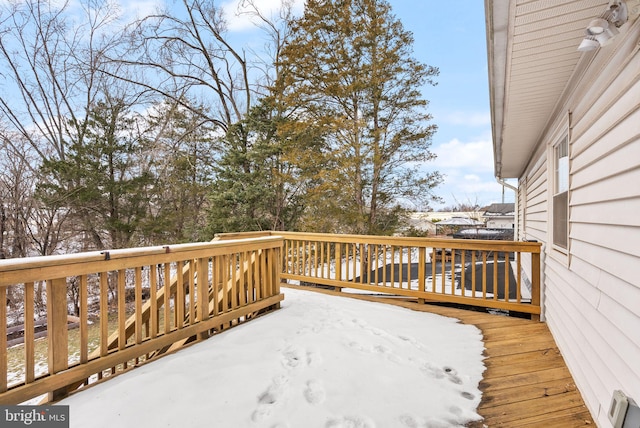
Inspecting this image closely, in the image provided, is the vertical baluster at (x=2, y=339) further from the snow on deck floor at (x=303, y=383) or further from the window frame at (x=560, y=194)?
the window frame at (x=560, y=194)

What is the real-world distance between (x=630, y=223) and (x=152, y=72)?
14.4 m

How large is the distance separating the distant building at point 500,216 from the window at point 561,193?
23030 mm

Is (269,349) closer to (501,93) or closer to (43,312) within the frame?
(501,93)

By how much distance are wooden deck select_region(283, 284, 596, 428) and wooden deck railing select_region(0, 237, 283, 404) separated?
7.54 ft

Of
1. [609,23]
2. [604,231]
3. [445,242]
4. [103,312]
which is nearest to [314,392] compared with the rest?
[103,312]

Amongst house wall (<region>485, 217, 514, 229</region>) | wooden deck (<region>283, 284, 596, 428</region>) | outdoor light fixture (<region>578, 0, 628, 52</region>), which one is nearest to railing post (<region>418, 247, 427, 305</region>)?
wooden deck (<region>283, 284, 596, 428</region>)

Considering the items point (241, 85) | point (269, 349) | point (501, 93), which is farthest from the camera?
point (241, 85)

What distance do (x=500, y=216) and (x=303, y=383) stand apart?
26.8 m

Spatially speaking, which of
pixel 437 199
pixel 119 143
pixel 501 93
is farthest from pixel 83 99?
pixel 501 93

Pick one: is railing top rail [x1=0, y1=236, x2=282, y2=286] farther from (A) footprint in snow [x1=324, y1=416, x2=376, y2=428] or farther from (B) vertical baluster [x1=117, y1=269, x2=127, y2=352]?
(A) footprint in snow [x1=324, y1=416, x2=376, y2=428]

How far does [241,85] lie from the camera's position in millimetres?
13109

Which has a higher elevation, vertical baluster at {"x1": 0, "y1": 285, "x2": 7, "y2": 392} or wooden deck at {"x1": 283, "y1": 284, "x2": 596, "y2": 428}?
vertical baluster at {"x1": 0, "y1": 285, "x2": 7, "y2": 392}

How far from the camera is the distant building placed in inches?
981

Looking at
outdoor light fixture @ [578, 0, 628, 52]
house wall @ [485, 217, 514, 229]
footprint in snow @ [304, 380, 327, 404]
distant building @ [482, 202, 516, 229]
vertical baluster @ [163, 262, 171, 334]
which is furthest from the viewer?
house wall @ [485, 217, 514, 229]
